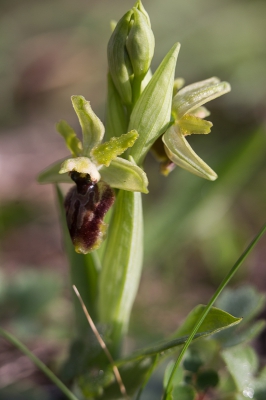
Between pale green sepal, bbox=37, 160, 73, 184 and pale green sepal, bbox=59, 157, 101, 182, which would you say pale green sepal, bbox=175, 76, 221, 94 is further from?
pale green sepal, bbox=37, 160, 73, 184

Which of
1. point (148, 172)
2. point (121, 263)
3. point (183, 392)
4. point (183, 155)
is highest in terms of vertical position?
point (183, 155)

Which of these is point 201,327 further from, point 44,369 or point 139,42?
point 139,42

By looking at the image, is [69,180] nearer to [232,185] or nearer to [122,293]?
[122,293]

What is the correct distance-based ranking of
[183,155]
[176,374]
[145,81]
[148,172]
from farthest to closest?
1. [148,172]
2. [145,81]
3. [183,155]
4. [176,374]

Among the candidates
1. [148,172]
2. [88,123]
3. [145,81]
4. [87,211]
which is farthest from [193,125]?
[148,172]

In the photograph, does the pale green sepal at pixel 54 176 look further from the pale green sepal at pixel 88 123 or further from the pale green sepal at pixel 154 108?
the pale green sepal at pixel 154 108

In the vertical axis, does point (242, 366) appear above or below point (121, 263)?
below

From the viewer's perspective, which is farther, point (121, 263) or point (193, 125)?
point (121, 263)

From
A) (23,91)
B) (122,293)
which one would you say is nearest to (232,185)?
(122,293)
